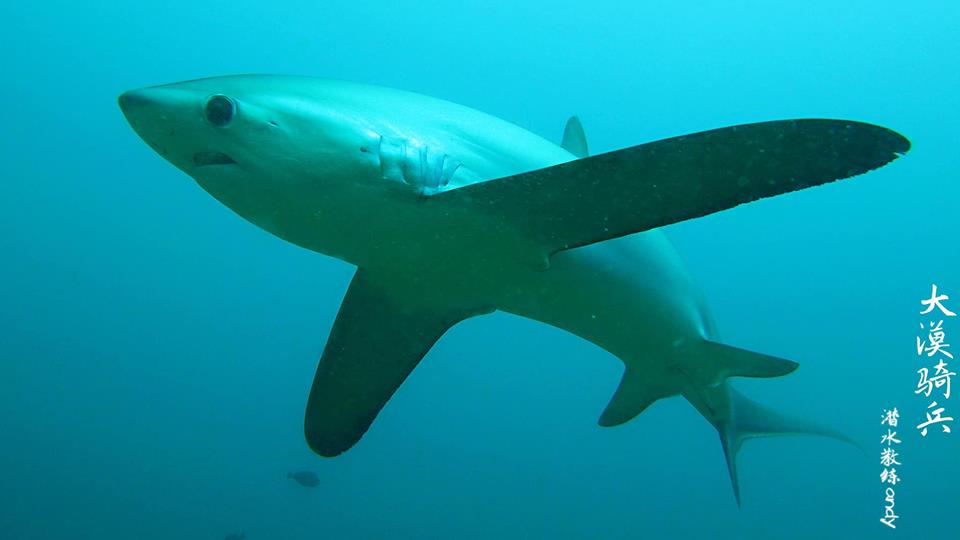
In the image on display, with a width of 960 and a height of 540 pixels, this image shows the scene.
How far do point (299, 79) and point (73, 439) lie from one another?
94.5 feet

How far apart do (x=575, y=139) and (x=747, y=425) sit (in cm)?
256

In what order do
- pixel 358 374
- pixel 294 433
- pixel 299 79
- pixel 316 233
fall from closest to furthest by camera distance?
pixel 299 79
pixel 316 233
pixel 358 374
pixel 294 433

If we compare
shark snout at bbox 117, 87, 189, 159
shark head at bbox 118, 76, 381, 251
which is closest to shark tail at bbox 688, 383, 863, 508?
shark head at bbox 118, 76, 381, 251

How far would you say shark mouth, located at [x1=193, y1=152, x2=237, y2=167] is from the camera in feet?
6.97

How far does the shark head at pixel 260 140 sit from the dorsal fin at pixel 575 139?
2524 mm

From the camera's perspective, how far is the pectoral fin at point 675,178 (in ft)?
6.54

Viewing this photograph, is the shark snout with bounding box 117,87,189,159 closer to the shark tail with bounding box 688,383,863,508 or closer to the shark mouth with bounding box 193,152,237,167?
the shark mouth with bounding box 193,152,237,167

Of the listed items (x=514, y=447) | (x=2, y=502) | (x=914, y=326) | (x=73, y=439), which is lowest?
(x=2, y=502)

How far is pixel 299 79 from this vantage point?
2.40m

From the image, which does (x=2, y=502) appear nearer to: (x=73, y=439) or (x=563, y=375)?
(x=73, y=439)

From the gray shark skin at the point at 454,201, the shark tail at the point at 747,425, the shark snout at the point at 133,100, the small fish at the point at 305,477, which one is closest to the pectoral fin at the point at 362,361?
the gray shark skin at the point at 454,201

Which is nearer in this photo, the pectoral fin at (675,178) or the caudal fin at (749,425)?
the pectoral fin at (675,178)

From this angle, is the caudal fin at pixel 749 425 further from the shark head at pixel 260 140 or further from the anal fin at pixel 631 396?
the shark head at pixel 260 140

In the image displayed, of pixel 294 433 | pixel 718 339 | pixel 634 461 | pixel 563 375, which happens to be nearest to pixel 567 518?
pixel 634 461
